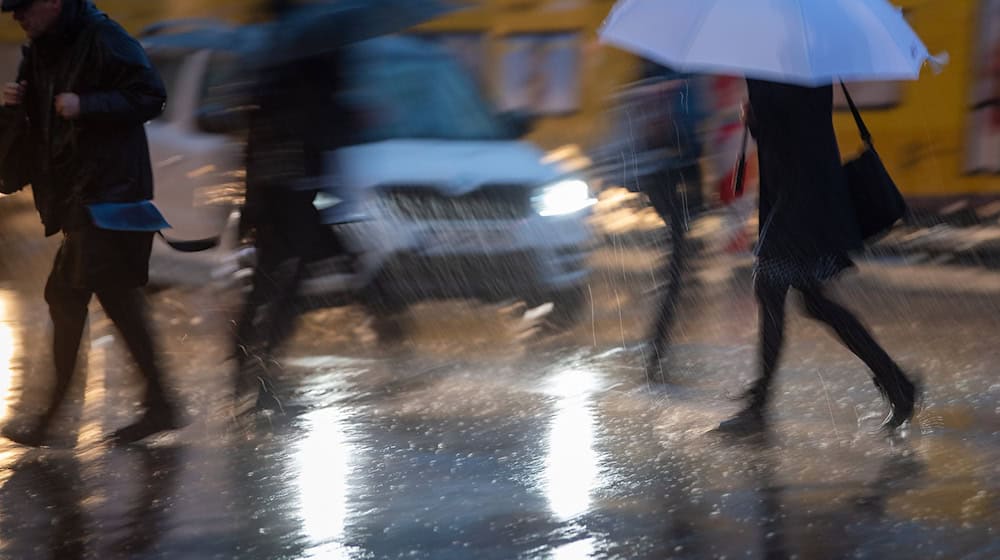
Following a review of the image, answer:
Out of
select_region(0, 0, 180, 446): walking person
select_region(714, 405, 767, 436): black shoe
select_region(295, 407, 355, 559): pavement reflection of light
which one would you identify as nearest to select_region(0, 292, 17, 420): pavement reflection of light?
Result: select_region(0, 0, 180, 446): walking person

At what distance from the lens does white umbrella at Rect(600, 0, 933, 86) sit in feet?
15.3

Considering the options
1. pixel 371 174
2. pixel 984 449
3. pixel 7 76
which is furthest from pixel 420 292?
pixel 7 76

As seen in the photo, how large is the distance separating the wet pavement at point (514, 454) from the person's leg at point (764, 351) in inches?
4.3

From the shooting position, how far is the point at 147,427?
5.22 metres

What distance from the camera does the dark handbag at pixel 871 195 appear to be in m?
5.08

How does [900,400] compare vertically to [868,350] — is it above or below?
below

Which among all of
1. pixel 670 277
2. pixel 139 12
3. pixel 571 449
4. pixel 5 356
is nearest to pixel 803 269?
pixel 571 449

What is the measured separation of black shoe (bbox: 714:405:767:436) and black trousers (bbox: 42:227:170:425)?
7.19 ft

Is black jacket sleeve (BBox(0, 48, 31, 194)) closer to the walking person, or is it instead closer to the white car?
the walking person

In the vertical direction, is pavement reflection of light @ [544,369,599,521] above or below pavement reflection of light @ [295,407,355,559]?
below

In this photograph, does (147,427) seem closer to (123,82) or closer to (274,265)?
(274,265)

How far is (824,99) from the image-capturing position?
16.5 ft

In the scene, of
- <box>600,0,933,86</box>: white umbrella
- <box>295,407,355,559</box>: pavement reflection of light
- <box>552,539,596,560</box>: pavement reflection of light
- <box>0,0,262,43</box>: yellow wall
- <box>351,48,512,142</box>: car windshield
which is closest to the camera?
<box>552,539,596,560</box>: pavement reflection of light

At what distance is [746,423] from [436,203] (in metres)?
2.70
